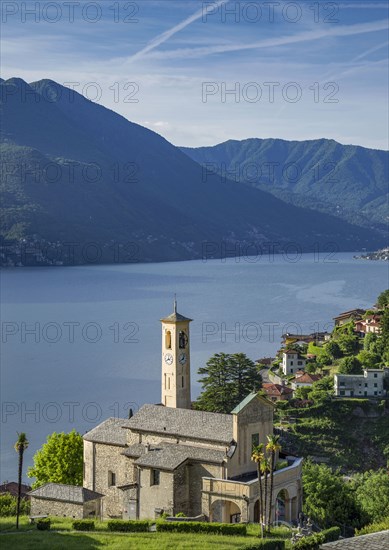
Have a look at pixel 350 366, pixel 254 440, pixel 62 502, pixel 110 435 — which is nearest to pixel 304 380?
pixel 350 366

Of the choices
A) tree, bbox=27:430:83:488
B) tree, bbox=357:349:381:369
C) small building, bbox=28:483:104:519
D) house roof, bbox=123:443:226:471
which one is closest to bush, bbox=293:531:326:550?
house roof, bbox=123:443:226:471

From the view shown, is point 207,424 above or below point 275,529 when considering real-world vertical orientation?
above

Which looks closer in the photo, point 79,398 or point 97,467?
point 97,467

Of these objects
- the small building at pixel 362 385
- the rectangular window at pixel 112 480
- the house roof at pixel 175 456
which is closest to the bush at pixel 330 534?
the house roof at pixel 175 456

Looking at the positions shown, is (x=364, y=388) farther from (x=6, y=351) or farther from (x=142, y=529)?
(x=6, y=351)

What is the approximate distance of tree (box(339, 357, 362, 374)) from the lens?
7862 centimetres

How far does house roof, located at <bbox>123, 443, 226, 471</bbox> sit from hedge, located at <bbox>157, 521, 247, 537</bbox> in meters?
4.90

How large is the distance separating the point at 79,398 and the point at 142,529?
53.7 meters

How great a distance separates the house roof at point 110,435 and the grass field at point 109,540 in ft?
30.0

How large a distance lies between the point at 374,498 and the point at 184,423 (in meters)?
12.3

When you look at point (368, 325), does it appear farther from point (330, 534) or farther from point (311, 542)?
point (311, 542)

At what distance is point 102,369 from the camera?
9825 centimetres

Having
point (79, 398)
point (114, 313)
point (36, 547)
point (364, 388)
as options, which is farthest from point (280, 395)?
point (114, 313)

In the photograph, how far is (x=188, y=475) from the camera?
3516 centimetres
